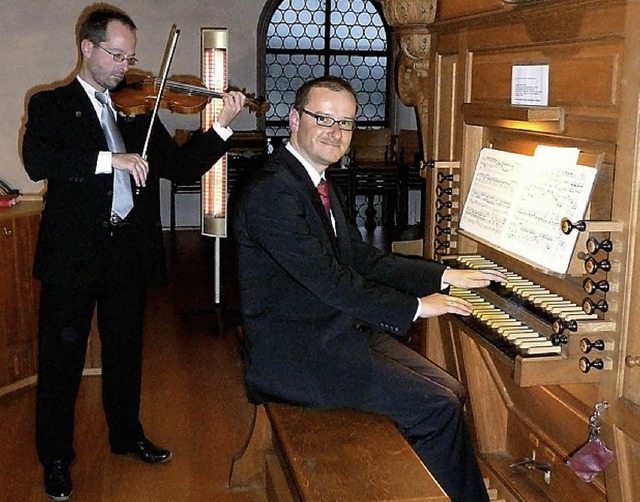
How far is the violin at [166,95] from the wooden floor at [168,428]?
1348 millimetres

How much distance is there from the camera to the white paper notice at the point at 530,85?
2498mm

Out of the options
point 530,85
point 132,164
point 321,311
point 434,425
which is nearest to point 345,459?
point 434,425

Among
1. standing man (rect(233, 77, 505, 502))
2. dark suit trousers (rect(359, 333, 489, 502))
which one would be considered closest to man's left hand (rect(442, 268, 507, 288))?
standing man (rect(233, 77, 505, 502))

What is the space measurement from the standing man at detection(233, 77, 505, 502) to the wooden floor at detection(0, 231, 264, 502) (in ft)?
2.60

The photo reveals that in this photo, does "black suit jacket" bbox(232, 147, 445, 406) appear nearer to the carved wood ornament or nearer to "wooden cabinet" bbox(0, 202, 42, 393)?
the carved wood ornament

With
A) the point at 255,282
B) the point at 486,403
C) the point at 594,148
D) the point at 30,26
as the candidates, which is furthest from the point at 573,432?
the point at 30,26

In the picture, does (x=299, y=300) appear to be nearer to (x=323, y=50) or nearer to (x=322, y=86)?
(x=322, y=86)

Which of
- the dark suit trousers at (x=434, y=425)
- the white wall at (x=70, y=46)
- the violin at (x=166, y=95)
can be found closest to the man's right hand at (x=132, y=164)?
the violin at (x=166, y=95)

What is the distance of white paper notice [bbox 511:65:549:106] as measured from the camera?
2498mm

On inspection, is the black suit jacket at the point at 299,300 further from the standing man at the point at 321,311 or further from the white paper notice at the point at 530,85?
the white paper notice at the point at 530,85

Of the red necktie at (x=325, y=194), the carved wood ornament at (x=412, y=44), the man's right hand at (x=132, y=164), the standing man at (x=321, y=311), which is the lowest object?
the standing man at (x=321, y=311)

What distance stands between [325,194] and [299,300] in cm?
37

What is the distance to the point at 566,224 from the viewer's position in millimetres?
2158

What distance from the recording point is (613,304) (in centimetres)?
215
